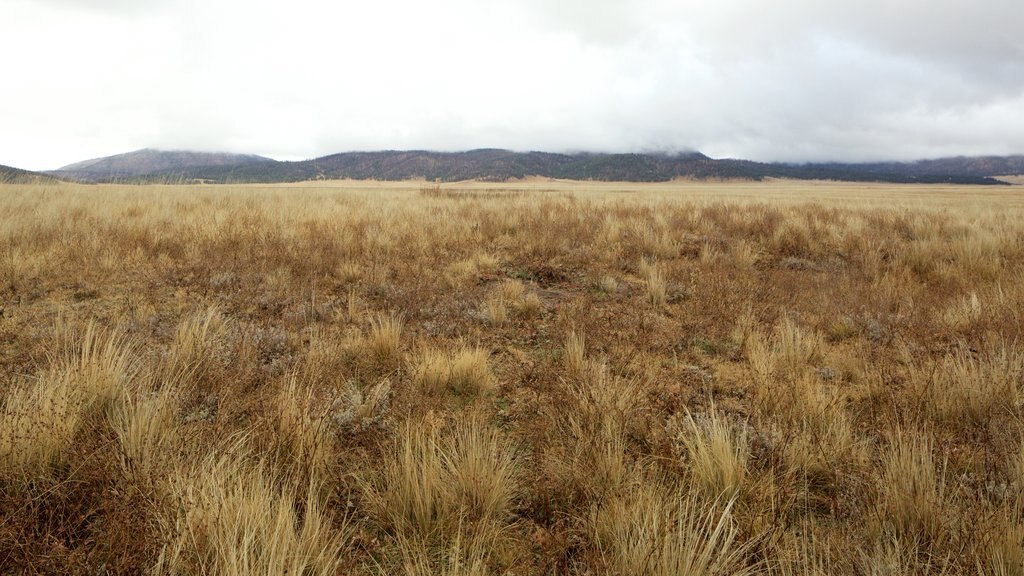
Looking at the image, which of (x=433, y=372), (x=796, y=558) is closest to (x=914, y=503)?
(x=796, y=558)

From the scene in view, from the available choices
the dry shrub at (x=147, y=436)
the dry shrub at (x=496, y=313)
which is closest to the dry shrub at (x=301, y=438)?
the dry shrub at (x=147, y=436)

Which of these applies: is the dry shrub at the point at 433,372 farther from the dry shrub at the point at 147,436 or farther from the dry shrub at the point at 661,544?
the dry shrub at the point at 661,544

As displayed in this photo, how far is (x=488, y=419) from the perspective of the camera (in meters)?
2.95

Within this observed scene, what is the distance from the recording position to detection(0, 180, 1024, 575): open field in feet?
5.42

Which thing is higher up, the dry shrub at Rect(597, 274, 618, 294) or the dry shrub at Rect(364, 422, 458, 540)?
the dry shrub at Rect(597, 274, 618, 294)

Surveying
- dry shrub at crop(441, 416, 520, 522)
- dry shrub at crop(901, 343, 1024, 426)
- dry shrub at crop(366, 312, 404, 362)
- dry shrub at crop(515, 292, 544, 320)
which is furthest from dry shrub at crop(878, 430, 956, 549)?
dry shrub at crop(515, 292, 544, 320)

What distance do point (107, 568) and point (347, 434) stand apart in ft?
3.99

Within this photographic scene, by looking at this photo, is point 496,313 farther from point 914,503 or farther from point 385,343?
point 914,503

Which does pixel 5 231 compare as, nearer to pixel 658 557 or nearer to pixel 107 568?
pixel 107 568

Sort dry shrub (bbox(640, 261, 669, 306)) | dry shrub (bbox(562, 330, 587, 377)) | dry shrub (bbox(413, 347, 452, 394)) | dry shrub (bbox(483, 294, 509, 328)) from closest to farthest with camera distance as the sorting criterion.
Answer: dry shrub (bbox(413, 347, 452, 394)) < dry shrub (bbox(562, 330, 587, 377)) < dry shrub (bbox(483, 294, 509, 328)) < dry shrub (bbox(640, 261, 669, 306))

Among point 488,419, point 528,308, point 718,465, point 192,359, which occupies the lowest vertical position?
point 488,419

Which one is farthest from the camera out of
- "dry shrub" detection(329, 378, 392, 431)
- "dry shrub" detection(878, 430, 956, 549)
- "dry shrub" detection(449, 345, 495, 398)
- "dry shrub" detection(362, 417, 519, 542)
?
"dry shrub" detection(449, 345, 495, 398)

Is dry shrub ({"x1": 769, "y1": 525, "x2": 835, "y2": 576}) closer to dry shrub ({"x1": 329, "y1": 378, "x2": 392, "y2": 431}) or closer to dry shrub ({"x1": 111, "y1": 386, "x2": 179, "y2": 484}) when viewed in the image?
dry shrub ({"x1": 329, "y1": 378, "x2": 392, "y2": 431})

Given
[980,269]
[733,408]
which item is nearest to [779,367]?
[733,408]
